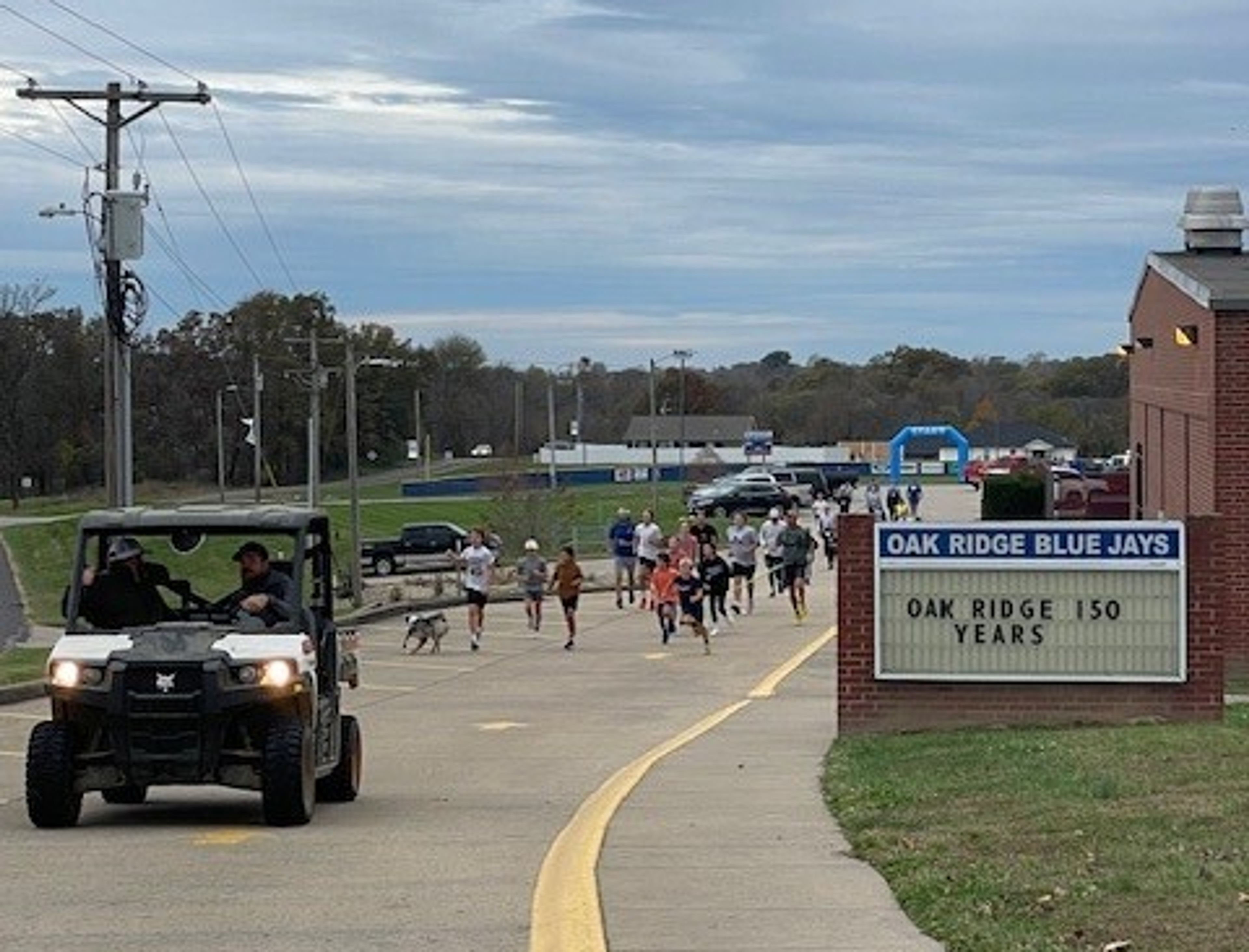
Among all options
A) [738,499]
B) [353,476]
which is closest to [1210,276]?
[353,476]

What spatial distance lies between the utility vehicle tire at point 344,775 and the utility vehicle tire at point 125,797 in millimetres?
1153

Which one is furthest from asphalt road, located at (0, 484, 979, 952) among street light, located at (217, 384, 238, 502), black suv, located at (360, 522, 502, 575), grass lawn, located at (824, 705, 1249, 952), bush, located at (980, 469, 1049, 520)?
black suv, located at (360, 522, 502, 575)

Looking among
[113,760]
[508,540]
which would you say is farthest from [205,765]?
[508,540]

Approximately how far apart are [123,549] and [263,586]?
922 mm

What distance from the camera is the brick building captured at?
95.3ft

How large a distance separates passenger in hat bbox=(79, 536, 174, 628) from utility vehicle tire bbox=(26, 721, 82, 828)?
87cm

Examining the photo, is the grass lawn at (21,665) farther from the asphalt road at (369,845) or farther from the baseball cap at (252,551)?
the baseball cap at (252,551)

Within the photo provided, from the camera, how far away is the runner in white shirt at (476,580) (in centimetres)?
3712

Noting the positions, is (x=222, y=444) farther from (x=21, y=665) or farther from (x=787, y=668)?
(x=787, y=668)

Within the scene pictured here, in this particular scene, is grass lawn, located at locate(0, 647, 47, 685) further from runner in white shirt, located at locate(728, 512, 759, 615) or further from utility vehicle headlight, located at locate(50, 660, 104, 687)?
utility vehicle headlight, located at locate(50, 660, 104, 687)

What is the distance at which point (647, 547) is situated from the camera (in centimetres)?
4572

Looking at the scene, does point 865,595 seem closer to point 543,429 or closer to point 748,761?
point 748,761

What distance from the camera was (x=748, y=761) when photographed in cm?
1891

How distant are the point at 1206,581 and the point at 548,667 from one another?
15.0 metres
